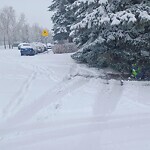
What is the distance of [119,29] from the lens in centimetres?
1020

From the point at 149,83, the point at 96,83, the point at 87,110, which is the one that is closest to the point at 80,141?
the point at 87,110

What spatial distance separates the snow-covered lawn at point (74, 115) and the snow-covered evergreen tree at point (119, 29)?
4.30ft

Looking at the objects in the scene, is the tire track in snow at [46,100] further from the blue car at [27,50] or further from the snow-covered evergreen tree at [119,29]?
the blue car at [27,50]

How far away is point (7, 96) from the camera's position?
301 inches

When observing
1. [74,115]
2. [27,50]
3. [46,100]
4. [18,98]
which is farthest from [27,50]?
[74,115]

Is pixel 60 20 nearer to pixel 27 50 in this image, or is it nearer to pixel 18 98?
pixel 27 50

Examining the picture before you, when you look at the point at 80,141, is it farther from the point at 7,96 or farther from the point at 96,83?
the point at 96,83

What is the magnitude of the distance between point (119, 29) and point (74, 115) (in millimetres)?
5113

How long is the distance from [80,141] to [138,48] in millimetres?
6475

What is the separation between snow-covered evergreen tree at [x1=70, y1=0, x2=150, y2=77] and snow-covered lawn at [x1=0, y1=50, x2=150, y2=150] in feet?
4.30

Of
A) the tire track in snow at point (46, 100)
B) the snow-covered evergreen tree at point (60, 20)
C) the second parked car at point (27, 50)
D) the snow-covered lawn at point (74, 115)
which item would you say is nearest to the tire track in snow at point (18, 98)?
the snow-covered lawn at point (74, 115)

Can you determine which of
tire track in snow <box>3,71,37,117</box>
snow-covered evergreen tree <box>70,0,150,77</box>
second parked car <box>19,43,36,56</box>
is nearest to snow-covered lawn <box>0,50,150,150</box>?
tire track in snow <box>3,71,37,117</box>

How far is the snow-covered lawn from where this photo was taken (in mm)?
4914

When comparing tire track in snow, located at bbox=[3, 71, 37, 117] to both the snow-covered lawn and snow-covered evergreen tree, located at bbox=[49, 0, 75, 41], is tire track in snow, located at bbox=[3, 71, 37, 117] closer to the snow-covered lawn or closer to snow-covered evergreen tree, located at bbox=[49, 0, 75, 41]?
the snow-covered lawn
